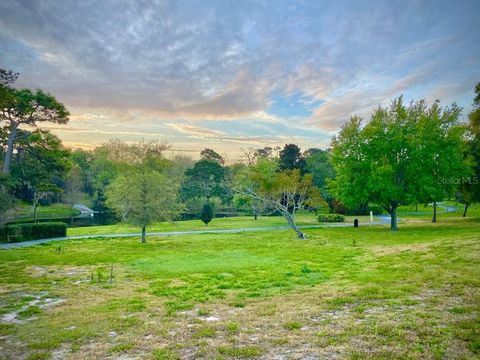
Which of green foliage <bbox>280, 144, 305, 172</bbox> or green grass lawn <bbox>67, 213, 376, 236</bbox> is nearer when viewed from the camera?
green grass lawn <bbox>67, 213, 376, 236</bbox>

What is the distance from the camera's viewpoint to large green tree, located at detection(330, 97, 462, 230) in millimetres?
27875

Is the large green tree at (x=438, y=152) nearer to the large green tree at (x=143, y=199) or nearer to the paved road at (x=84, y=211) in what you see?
the large green tree at (x=143, y=199)

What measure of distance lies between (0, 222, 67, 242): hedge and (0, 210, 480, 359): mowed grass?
1187cm

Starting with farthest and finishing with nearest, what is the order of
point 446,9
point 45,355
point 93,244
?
point 93,244 < point 446,9 < point 45,355

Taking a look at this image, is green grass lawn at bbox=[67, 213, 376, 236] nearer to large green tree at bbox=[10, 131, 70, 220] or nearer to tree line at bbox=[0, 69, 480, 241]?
tree line at bbox=[0, 69, 480, 241]

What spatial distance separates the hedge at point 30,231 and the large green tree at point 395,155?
1093 inches

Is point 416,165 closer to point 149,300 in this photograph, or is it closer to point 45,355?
point 149,300

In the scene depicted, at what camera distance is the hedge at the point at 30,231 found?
2661cm

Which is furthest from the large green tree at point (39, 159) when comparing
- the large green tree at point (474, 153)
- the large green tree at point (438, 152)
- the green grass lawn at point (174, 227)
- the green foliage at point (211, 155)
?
the green foliage at point (211, 155)

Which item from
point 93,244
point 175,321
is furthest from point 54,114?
point 175,321

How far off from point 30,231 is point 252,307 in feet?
90.1

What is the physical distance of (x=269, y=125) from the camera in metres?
41.2

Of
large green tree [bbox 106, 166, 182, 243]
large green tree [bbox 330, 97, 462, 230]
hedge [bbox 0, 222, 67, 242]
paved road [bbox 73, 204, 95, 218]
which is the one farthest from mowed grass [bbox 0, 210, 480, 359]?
paved road [bbox 73, 204, 95, 218]

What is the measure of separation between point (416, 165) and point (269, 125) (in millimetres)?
18673
